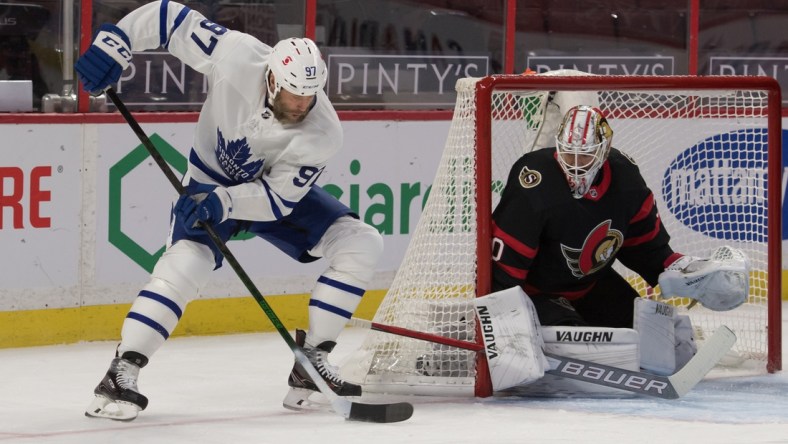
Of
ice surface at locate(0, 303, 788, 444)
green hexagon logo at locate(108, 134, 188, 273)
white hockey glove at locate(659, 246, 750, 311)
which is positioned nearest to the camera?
ice surface at locate(0, 303, 788, 444)

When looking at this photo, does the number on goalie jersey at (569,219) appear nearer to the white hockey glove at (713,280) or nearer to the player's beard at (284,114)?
the white hockey glove at (713,280)

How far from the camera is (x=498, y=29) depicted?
19.9ft

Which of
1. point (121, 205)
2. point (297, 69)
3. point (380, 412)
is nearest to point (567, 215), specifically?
point (380, 412)

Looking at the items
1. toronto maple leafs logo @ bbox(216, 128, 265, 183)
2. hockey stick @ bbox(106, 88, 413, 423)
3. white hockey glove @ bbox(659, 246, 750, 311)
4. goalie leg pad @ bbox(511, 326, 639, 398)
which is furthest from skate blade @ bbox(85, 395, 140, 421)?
white hockey glove @ bbox(659, 246, 750, 311)

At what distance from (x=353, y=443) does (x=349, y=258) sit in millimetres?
603

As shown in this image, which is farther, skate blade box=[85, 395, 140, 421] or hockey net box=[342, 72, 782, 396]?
Answer: hockey net box=[342, 72, 782, 396]

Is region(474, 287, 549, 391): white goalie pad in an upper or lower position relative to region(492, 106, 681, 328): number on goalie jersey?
lower

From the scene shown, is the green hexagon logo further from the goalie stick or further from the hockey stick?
the goalie stick

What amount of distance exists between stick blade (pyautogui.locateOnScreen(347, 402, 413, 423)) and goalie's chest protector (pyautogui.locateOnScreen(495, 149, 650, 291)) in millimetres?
605

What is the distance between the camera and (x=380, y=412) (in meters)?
3.91

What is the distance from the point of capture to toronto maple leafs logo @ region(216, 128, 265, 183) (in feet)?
13.1

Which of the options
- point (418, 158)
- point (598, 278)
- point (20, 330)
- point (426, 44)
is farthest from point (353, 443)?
point (426, 44)

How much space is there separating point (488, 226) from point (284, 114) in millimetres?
672

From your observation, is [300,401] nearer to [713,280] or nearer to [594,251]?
[594,251]
